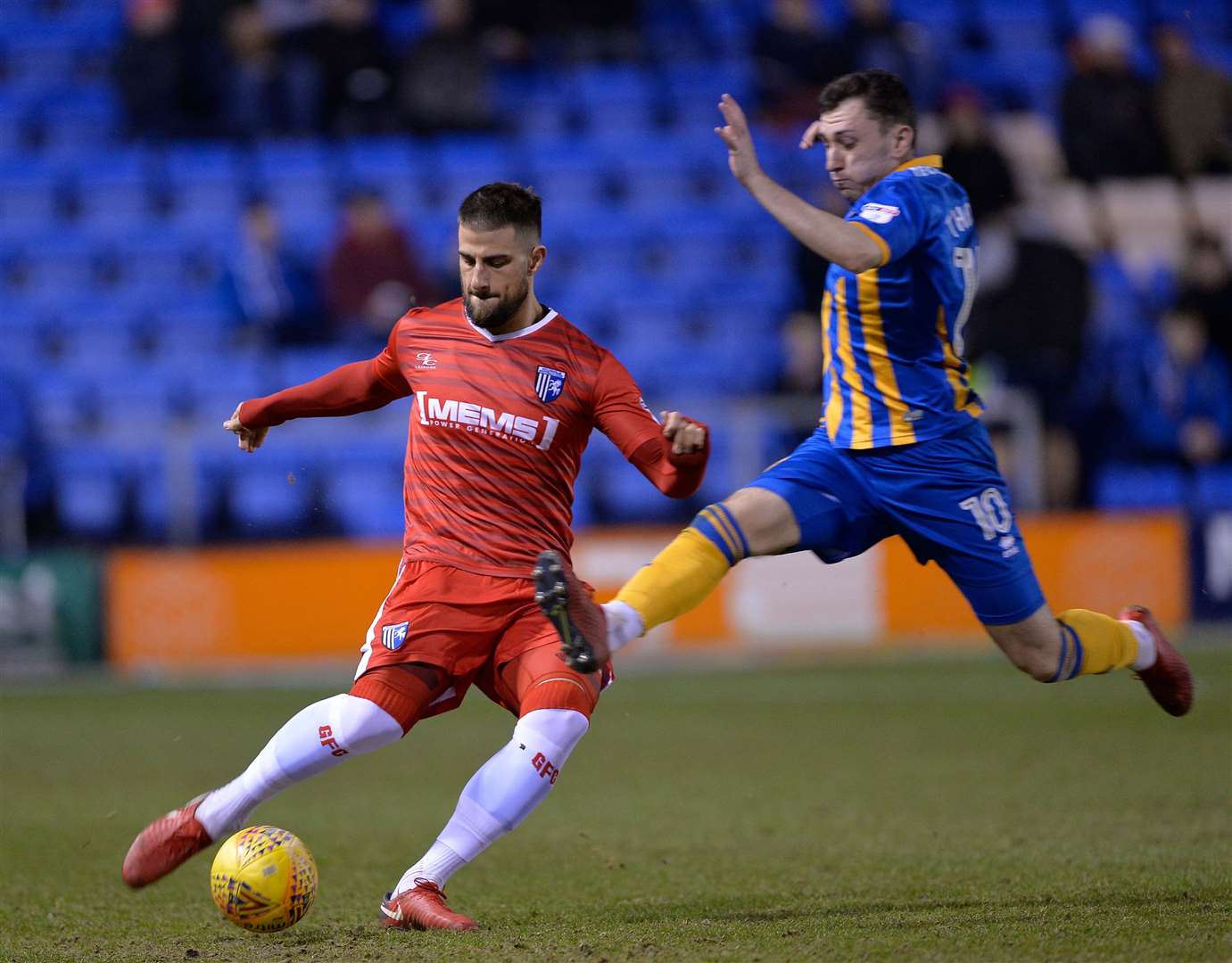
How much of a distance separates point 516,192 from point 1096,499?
10368 mm

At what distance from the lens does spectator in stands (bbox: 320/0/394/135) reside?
54.9 ft

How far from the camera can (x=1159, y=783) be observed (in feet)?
25.6

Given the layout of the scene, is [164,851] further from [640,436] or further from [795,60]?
[795,60]

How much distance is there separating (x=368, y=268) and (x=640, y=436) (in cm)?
1045

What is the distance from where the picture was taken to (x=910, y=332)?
5441mm

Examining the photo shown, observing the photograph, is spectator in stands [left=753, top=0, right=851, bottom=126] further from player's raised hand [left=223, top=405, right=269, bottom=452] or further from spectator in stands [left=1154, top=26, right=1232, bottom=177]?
player's raised hand [left=223, top=405, right=269, bottom=452]

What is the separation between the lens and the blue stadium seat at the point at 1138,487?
14570 millimetres

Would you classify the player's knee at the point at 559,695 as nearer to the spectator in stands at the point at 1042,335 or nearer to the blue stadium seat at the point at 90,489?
→ the spectator in stands at the point at 1042,335

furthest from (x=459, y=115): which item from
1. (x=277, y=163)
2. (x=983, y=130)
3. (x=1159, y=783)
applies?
(x=1159, y=783)

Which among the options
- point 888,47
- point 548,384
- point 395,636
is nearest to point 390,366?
point 548,384

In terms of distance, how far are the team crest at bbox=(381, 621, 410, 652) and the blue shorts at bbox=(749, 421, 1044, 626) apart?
3.81 ft

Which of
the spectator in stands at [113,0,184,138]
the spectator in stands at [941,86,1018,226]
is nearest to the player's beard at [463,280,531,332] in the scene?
the spectator in stands at [941,86,1018,226]

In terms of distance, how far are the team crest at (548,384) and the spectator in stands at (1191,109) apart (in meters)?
12.3

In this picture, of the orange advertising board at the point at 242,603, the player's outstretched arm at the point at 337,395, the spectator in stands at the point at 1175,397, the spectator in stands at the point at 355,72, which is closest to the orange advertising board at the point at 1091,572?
the spectator in stands at the point at 1175,397
